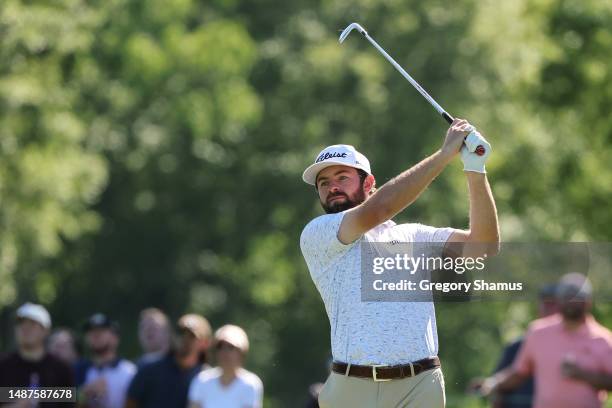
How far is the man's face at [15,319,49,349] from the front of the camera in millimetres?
11875

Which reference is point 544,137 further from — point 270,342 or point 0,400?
point 0,400

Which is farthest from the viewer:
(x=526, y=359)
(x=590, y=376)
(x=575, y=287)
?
(x=526, y=359)

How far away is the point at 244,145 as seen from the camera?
33.2 metres

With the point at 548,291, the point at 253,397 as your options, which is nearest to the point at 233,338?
the point at 253,397

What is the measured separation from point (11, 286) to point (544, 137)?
10.6 metres

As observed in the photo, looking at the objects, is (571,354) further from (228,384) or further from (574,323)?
(228,384)

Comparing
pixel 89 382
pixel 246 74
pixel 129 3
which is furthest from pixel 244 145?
pixel 89 382

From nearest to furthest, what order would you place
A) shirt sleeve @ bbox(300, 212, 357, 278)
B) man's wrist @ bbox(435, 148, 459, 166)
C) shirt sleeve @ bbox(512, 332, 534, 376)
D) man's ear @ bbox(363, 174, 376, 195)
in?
man's wrist @ bbox(435, 148, 459, 166), shirt sleeve @ bbox(300, 212, 357, 278), man's ear @ bbox(363, 174, 376, 195), shirt sleeve @ bbox(512, 332, 534, 376)

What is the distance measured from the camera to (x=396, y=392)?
7184 mm

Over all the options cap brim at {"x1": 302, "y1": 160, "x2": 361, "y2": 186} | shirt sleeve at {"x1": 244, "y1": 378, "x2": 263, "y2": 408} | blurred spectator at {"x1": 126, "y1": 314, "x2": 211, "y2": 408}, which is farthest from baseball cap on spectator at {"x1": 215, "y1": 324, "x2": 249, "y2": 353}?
cap brim at {"x1": 302, "y1": 160, "x2": 361, "y2": 186}

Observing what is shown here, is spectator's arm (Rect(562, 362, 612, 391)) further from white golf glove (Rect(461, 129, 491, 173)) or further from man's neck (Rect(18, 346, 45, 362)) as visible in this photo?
man's neck (Rect(18, 346, 45, 362))

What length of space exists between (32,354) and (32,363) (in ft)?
0.28

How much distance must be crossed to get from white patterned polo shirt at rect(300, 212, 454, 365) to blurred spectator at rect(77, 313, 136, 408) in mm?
5821

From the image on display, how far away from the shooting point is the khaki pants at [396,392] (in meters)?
7.18
